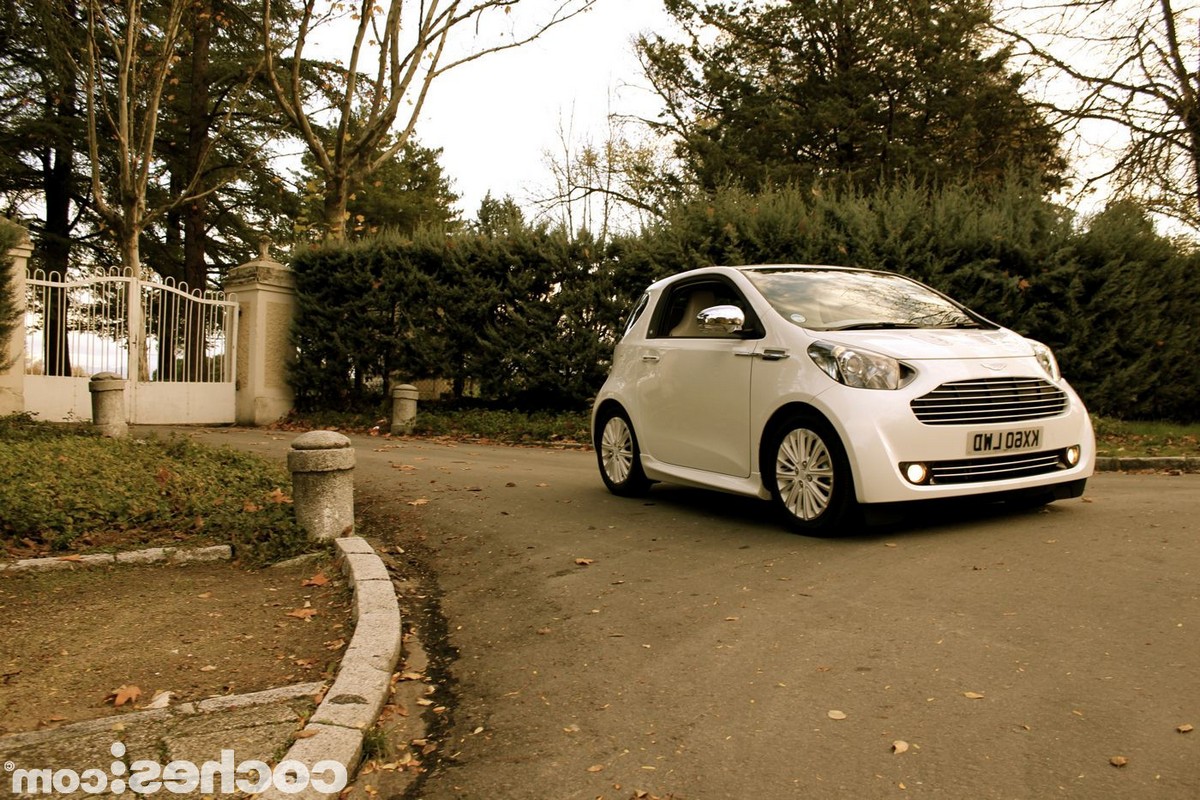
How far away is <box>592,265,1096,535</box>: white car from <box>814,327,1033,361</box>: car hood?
13 mm

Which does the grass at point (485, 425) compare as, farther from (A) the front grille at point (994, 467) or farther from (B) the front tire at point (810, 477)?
(A) the front grille at point (994, 467)

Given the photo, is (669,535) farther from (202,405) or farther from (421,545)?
(202,405)

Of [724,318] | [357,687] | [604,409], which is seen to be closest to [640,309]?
[604,409]

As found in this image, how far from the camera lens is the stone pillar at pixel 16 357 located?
522 inches

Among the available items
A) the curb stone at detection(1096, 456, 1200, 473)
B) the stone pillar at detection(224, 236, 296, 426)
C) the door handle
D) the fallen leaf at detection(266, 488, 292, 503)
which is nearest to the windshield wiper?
the door handle

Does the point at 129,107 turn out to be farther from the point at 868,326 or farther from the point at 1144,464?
the point at 1144,464

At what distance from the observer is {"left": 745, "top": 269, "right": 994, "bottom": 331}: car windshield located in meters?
6.44

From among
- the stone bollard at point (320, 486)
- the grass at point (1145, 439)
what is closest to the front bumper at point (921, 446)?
the stone bollard at point (320, 486)

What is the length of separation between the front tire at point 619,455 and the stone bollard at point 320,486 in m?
2.48

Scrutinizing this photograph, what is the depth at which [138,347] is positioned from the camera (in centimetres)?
1488

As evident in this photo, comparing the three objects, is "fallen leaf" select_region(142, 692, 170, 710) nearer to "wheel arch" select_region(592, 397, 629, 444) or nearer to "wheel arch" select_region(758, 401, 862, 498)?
"wheel arch" select_region(758, 401, 862, 498)

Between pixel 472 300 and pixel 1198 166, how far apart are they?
45.2 ft

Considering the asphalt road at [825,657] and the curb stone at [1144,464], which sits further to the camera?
the curb stone at [1144,464]

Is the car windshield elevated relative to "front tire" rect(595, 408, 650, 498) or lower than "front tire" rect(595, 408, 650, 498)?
elevated
